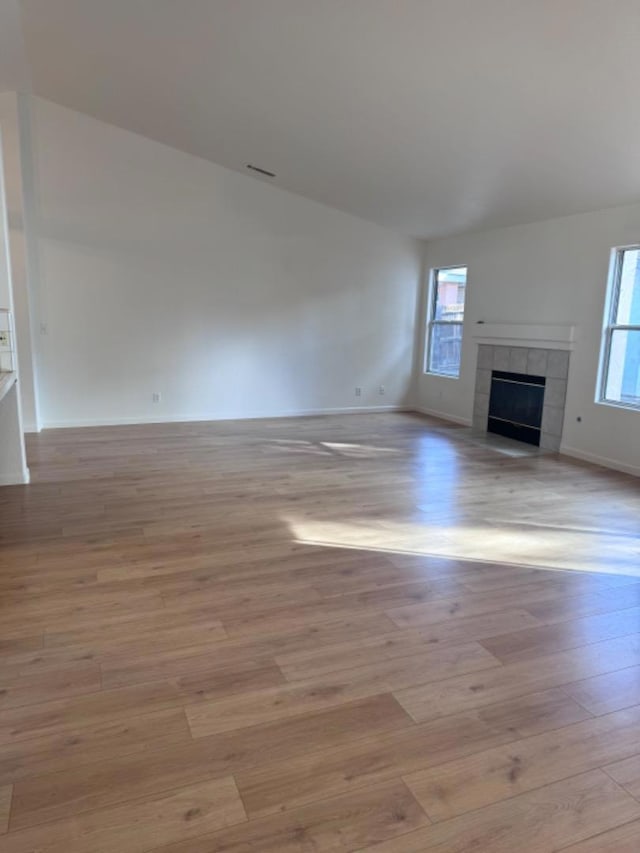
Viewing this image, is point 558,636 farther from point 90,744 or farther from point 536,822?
point 90,744

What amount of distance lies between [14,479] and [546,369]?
5.26m

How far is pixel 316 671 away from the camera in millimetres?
2271

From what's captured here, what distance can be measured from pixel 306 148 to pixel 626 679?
210 inches

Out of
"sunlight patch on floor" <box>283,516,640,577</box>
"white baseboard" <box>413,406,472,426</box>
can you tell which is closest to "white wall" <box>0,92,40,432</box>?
"sunlight patch on floor" <box>283,516,640,577</box>

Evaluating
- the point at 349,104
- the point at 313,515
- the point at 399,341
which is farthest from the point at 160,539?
the point at 399,341

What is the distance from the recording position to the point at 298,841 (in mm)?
1521

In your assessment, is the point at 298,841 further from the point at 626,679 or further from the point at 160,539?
the point at 160,539

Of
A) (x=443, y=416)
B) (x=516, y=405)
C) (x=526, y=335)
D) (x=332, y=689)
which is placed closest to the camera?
(x=332, y=689)

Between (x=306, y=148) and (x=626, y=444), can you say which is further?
(x=306, y=148)

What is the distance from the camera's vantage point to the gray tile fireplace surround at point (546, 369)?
20.0 feet

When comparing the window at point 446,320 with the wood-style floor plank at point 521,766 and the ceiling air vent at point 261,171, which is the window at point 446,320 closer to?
the ceiling air vent at point 261,171

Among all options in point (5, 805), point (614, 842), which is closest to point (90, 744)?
point (5, 805)

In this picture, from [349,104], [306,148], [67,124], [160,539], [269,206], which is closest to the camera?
[160,539]

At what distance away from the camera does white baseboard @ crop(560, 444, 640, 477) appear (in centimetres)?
534
